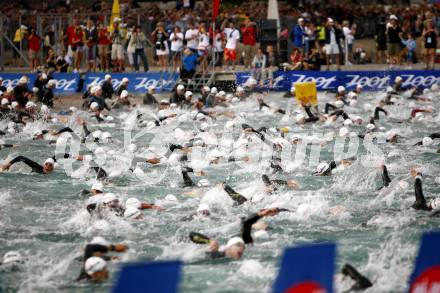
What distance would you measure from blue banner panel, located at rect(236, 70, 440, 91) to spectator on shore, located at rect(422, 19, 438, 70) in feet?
2.64

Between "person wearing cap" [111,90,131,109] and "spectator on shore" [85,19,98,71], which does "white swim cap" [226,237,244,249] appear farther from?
"spectator on shore" [85,19,98,71]

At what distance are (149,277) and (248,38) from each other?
72.5ft

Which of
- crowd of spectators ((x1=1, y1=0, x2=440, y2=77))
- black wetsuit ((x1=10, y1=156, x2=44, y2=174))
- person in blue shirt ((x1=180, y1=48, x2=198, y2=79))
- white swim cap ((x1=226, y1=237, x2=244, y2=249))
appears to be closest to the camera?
white swim cap ((x1=226, y1=237, x2=244, y2=249))

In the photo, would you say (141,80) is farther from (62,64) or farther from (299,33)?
(299,33)

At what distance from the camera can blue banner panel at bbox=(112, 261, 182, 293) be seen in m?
6.09

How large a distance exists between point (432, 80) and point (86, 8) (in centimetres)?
1382

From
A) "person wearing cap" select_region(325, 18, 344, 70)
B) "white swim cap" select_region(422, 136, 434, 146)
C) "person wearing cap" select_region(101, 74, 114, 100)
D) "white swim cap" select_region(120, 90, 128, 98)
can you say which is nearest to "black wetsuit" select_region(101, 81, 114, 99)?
"person wearing cap" select_region(101, 74, 114, 100)

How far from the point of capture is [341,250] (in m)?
11.5

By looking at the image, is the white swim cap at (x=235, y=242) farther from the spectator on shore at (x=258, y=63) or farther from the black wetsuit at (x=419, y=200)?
the spectator on shore at (x=258, y=63)

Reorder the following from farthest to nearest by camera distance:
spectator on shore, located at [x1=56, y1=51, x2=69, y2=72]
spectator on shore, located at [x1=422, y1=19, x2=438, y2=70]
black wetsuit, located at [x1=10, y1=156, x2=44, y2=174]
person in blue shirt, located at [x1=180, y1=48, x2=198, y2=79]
Answer: spectator on shore, located at [x1=56, y1=51, x2=69, y2=72], spectator on shore, located at [x1=422, y1=19, x2=438, y2=70], person in blue shirt, located at [x1=180, y1=48, x2=198, y2=79], black wetsuit, located at [x1=10, y1=156, x2=44, y2=174]

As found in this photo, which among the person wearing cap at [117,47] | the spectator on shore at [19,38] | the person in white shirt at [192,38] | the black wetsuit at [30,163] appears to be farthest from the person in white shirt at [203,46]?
the black wetsuit at [30,163]

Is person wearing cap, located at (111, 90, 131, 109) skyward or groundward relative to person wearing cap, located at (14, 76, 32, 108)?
groundward

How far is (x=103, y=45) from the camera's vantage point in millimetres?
27797

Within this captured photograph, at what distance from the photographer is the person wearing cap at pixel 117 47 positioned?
27.0 m
